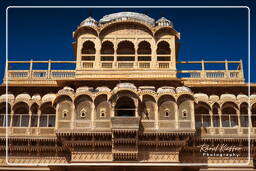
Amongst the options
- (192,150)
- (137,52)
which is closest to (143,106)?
(192,150)

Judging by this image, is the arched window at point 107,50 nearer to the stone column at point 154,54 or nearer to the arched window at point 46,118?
the stone column at point 154,54

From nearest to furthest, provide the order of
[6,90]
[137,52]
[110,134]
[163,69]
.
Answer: [110,134] → [6,90] → [163,69] → [137,52]

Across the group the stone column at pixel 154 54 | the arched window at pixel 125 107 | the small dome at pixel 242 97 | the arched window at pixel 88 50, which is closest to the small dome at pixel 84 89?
the arched window at pixel 125 107

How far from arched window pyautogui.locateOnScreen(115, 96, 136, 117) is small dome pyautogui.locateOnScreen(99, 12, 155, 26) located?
672 centimetres

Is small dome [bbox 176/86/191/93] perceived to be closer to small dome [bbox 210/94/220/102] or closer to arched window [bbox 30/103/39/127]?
small dome [bbox 210/94/220/102]

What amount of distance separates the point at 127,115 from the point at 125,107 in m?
0.58

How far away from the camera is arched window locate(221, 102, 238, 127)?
82.2 ft

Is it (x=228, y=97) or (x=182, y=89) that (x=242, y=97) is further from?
(x=182, y=89)

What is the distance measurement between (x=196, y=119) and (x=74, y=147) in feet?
23.6

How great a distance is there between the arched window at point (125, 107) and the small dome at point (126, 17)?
672 centimetres

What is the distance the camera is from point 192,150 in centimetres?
2433

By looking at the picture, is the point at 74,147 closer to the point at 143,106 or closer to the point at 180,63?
the point at 143,106

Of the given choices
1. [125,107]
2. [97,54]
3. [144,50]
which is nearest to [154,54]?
[144,50]

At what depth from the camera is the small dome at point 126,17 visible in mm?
28719
